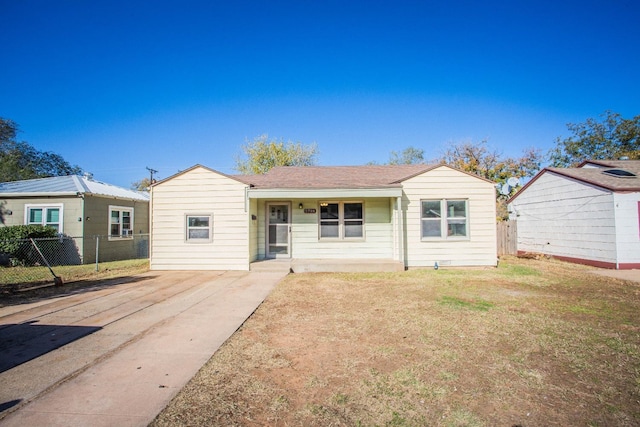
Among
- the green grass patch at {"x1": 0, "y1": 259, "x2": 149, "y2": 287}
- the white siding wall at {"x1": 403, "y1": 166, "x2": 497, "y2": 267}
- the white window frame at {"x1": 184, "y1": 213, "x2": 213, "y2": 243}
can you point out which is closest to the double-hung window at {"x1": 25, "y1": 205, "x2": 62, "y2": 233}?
the green grass patch at {"x1": 0, "y1": 259, "x2": 149, "y2": 287}

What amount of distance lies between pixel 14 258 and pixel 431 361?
15942mm

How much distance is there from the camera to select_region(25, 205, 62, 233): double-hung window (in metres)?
13.1

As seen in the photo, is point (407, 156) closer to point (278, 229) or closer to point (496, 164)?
point (496, 164)

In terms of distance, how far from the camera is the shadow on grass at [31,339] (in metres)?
3.62

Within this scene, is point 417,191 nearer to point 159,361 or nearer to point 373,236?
point 373,236

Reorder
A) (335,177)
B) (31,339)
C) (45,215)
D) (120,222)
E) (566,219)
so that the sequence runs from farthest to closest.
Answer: (120,222)
(45,215)
(566,219)
(335,177)
(31,339)

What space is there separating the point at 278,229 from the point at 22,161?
124 ft

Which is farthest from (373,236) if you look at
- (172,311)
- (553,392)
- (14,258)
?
(14,258)

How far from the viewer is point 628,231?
32.7 ft

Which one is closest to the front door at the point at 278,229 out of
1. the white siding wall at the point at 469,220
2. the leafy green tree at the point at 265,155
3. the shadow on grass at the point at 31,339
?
the white siding wall at the point at 469,220

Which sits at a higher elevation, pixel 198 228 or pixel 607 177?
pixel 607 177

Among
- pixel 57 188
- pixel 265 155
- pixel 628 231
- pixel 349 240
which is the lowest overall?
pixel 349 240

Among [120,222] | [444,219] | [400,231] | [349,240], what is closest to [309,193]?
[349,240]

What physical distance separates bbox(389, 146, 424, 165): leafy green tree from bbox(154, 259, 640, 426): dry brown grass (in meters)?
34.8
